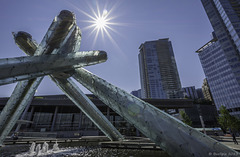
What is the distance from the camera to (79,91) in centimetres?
1561

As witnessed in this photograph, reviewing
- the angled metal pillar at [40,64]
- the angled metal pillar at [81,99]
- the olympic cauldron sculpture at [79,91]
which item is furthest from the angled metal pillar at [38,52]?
the angled metal pillar at [81,99]

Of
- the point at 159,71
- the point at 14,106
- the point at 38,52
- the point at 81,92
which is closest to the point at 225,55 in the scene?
the point at 159,71

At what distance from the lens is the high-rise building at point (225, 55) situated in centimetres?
6756

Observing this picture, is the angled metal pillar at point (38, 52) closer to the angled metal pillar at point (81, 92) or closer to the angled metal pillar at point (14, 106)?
the angled metal pillar at point (14, 106)

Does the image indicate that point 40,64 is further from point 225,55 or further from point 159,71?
point 159,71

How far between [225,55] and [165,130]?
9378cm

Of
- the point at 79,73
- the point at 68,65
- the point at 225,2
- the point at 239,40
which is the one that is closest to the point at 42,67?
the point at 68,65

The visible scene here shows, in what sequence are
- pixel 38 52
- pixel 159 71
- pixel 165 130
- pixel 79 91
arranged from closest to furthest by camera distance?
1. pixel 165 130
2. pixel 38 52
3. pixel 79 91
4. pixel 159 71

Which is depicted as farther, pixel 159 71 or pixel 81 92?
pixel 159 71

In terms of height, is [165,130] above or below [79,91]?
below

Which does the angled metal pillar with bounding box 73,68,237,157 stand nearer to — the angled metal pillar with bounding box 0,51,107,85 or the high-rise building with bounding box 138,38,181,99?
the angled metal pillar with bounding box 0,51,107,85

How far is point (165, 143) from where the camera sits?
18.7 feet

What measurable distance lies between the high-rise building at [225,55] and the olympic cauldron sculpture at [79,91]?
82076 mm

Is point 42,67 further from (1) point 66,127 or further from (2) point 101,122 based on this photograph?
(1) point 66,127
